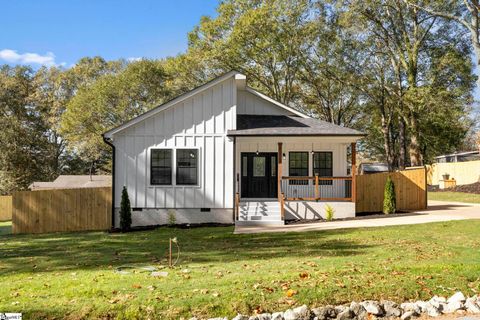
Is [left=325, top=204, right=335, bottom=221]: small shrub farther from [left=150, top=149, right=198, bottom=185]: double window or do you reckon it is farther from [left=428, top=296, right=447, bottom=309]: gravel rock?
[left=428, top=296, right=447, bottom=309]: gravel rock

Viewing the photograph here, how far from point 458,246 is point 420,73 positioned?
2381cm

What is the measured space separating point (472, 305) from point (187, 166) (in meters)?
11.4

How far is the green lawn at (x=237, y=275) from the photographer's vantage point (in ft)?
17.1

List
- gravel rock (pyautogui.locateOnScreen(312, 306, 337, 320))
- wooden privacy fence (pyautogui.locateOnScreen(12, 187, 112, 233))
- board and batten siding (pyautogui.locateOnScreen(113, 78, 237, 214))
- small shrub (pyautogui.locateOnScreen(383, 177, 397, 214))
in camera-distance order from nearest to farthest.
Answer: gravel rock (pyautogui.locateOnScreen(312, 306, 337, 320)), board and batten siding (pyautogui.locateOnScreen(113, 78, 237, 214)), wooden privacy fence (pyautogui.locateOnScreen(12, 187, 112, 233)), small shrub (pyautogui.locateOnScreen(383, 177, 397, 214))

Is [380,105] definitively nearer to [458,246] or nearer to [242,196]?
[242,196]

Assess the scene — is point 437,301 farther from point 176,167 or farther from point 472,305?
point 176,167

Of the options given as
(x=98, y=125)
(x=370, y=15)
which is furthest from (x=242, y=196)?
(x=98, y=125)

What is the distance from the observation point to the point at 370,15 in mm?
28500

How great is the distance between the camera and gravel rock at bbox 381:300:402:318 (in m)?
5.28

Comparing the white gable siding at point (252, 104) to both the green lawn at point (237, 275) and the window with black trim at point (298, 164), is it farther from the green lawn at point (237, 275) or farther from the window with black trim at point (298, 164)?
the green lawn at point (237, 275)

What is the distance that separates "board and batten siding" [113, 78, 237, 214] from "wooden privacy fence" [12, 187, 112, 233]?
83 centimetres

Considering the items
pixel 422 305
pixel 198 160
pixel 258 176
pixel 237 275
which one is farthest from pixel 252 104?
A: pixel 422 305

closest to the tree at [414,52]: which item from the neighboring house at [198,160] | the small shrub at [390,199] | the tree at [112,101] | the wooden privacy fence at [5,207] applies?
the small shrub at [390,199]

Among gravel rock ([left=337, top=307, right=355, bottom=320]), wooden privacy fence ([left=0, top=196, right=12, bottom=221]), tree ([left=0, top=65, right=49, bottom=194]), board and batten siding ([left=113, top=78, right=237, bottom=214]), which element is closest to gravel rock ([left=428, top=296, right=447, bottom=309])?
gravel rock ([left=337, top=307, right=355, bottom=320])
